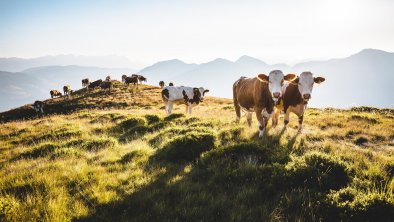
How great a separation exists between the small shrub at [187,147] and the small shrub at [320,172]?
2.97 metres

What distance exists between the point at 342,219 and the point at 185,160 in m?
4.37

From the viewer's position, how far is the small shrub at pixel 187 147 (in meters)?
8.16

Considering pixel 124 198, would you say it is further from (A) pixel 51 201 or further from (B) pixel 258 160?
(B) pixel 258 160

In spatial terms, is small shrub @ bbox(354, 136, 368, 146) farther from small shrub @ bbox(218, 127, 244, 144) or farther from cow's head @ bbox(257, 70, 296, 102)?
small shrub @ bbox(218, 127, 244, 144)

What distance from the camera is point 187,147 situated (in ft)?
28.1

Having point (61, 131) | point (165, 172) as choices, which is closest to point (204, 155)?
point (165, 172)

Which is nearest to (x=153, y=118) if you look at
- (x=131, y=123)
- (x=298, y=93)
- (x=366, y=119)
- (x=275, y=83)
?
(x=131, y=123)

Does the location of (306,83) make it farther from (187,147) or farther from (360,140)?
(187,147)

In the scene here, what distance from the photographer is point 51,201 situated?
195 inches

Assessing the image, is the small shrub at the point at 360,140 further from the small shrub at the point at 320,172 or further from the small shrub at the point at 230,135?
the small shrub at the point at 320,172

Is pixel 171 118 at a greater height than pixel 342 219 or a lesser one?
greater

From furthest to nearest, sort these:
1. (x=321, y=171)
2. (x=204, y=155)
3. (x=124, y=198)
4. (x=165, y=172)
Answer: (x=204, y=155) → (x=165, y=172) → (x=321, y=171) → (x=124, y=198)

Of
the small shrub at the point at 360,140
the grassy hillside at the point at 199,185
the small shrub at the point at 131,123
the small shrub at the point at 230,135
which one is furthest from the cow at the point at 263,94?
the small shrub at the point at 131,123

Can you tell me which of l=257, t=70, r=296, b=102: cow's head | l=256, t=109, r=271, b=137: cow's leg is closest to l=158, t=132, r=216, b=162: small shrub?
l=256, t=109, r=271, b=137: cow's leg
